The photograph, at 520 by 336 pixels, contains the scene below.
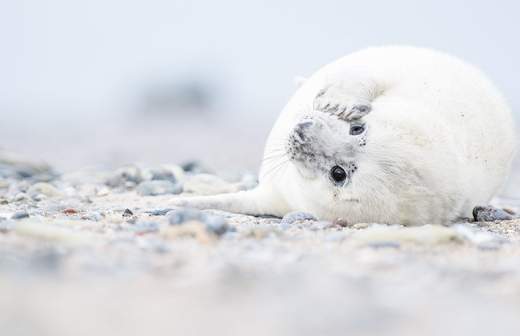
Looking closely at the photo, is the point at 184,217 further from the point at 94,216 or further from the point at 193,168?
the point at 193,168

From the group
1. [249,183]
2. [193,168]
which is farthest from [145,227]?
[193,168]

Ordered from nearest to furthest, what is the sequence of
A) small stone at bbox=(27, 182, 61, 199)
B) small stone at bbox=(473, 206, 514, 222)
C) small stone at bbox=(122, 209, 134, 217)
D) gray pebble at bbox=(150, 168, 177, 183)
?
small stone at bbox=(122, 209, 134, 217) < small stone at bbox=(473, 206, 514, 222) < small stone at bbox=(27, 182, 61, 199) < gray pebble at bbox=(150, 168, 177, 183)

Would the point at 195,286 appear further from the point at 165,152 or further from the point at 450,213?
the point at 165,152

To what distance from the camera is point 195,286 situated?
2.46 metres

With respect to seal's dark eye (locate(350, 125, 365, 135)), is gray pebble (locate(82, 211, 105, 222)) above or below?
below

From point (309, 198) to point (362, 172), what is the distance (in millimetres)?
452

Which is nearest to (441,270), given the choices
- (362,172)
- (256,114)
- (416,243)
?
(416,243)

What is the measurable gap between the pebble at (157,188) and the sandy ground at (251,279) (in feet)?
7.32

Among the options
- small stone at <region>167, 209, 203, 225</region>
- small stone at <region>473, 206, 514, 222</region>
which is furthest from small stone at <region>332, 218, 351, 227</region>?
small stone at <region>473, 206, 514, 222</region>

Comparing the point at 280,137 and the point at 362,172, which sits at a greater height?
the point at 280,137

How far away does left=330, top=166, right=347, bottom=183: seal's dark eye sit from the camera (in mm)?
4293

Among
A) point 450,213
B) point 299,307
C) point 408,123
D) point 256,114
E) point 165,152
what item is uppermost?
point 256,114

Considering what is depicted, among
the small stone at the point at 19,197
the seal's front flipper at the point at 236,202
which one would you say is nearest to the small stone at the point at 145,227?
the seal's front flipper at the point at 236,202

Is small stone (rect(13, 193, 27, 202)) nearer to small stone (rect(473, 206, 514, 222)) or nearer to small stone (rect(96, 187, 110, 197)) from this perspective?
small stone (rect(96, 187, 110, 197))
